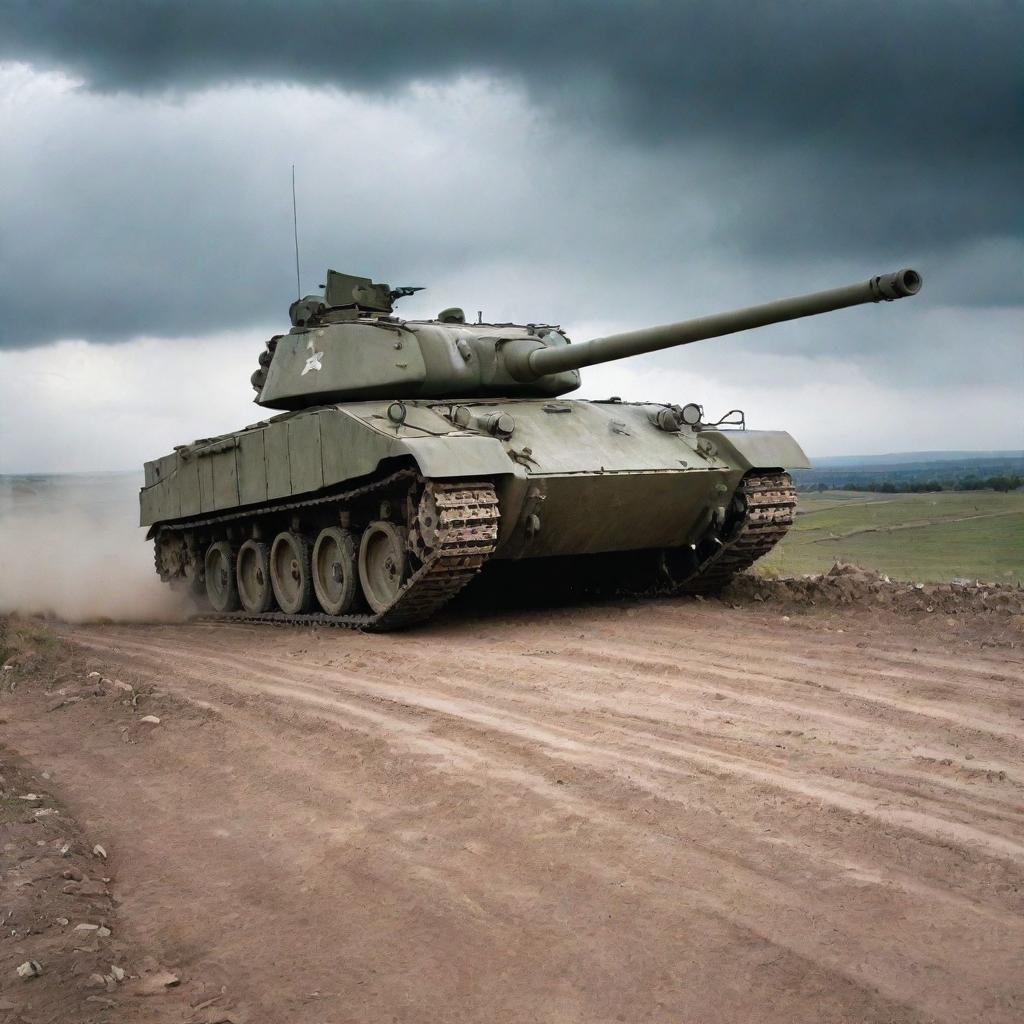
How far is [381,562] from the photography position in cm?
1244

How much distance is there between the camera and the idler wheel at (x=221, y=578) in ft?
51.9

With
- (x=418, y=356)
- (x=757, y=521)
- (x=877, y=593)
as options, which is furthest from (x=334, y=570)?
(x=877, y=593)

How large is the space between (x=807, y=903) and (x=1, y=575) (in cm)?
1774

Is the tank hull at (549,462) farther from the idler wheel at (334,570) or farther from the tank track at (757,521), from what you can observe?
the idler wheel at (334,570)

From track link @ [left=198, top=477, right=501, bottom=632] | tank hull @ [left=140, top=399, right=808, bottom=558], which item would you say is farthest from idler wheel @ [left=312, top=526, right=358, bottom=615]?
track link @ [left=198, top=477, right=501, bottom=632]

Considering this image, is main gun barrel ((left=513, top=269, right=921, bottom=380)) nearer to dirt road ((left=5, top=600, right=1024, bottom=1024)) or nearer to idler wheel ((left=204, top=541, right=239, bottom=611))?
dirt road ((left=5, top=600, right=1024, bottom=1024))

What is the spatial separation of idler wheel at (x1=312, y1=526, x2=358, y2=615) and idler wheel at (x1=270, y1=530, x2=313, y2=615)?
0.18 m

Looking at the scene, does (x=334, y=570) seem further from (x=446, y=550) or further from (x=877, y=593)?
(x=877, y=593)

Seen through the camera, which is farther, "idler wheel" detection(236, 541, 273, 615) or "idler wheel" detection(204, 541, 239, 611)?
"idler wheel" detection(204, 541, 239, 611)

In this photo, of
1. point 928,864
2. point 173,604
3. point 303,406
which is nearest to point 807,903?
point 928,864

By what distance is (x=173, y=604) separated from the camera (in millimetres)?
17344

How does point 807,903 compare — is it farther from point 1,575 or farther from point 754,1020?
point 1,575

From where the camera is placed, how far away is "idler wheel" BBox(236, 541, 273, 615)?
14773mm

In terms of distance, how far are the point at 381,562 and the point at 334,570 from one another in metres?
0.88
